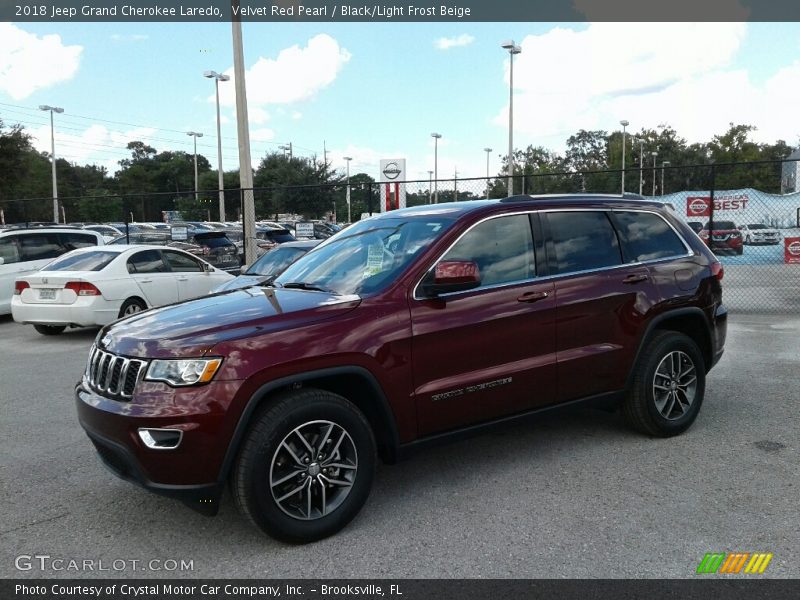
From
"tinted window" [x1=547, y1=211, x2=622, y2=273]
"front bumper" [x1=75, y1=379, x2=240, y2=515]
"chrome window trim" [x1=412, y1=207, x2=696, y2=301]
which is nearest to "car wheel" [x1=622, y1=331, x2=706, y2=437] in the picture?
"chrome window trim" [x1=412, y1=207, x2=696, y2=301]

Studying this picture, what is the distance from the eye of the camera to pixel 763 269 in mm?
20328

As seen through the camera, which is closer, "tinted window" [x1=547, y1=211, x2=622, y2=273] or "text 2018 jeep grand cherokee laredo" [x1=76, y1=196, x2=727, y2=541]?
"text 2018 jeep grand cherokee laredo" [x1=76, y1=196, x2=727, y2=541]

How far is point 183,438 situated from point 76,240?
39.8 ft

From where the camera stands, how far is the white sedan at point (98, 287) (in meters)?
10.1

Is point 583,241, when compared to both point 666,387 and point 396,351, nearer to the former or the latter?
point 666,387

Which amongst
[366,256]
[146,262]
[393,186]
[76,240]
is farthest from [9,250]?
[366,256]

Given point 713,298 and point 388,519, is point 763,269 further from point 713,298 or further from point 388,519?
point 388,519

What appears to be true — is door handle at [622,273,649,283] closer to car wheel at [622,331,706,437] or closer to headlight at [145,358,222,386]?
car wheel at [622,331,706,437]

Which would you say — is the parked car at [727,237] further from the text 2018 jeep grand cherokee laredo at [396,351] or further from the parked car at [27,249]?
the parked car at [27,249]

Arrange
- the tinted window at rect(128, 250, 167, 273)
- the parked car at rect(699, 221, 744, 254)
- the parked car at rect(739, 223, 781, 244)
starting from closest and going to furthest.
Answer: the tinted window at rect(128, 250, 167, 273), the parked car at rect(699, 221, 744, 254), the parked car at rect(739, 223, 781, 244)

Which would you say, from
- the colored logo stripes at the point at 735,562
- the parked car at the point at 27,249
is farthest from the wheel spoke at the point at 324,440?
the parked car at the point at 27,249

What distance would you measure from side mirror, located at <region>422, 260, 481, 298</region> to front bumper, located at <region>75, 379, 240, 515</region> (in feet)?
4.17

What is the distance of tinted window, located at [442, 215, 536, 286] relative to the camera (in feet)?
14.3
